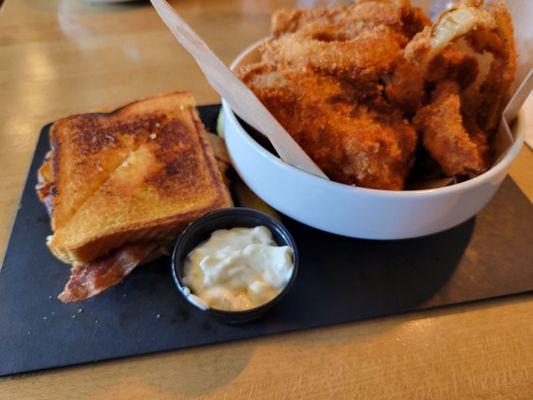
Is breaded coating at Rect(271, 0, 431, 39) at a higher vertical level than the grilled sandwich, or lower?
higher

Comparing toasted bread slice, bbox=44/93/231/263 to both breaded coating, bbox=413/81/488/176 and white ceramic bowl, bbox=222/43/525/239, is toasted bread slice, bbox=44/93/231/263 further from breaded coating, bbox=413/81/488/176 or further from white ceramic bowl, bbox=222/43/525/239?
breaded coating, bbox=413/81/488/176

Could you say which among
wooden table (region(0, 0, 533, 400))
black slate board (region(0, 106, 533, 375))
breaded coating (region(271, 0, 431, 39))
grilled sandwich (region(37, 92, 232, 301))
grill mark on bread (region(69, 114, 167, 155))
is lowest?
wooden table (region(0, 0, 533, 400))

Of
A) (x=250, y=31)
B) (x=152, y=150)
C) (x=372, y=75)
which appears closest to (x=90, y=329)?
(x=152, y=150)

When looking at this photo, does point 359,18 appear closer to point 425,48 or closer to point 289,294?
point 425,48

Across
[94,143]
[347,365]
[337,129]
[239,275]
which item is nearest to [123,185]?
[94,143]

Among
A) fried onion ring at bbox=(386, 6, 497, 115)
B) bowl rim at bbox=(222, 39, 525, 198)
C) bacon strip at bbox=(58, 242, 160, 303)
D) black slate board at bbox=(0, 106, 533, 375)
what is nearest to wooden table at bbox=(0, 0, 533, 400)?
black slate board at bbox=(0, 106, 533, 375)

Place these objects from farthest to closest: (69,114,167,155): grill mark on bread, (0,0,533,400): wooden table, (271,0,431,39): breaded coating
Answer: (69,114,167,155): grill mark on bread, (271,0,431,39): breaded coating, (0,0,533,400): wooden table

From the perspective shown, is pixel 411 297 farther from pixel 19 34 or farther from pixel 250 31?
pixel 19 34

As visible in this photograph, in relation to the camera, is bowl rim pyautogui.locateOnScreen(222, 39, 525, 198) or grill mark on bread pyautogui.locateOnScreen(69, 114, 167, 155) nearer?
bowl rim pyautogui.locateOnScreen(222, 39, 525, 198)
